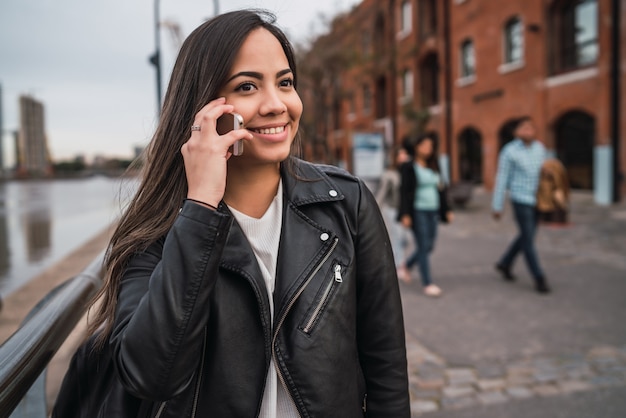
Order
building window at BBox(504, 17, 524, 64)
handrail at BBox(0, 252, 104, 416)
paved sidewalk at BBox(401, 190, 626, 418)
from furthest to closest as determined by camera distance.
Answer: building window at BBox(504, 17, 524, 64)
paved sidewalk at BBox(401, 190, 626, 418)
handrail at BBox(0, 252, 104, 416)

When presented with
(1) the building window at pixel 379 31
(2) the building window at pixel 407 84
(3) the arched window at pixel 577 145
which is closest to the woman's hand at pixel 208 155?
(3) the arched window at pixel 577 145

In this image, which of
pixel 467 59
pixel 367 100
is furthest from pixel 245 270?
pixel 367 100

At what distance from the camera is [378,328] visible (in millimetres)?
1619

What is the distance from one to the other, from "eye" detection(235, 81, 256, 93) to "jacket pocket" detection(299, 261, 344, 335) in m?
0.55

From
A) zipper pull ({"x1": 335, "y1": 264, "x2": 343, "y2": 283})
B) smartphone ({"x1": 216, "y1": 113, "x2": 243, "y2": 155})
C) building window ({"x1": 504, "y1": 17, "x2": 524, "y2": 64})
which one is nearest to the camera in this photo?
smartphone ({"x1": 216, "y1": 113, "x2": 243, "y2": 155})

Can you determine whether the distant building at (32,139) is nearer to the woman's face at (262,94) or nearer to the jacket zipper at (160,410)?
the woman's face at (262,94)

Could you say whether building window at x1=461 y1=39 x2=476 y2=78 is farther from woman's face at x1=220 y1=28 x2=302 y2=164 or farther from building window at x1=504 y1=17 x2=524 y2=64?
woman's face at x1=220 y1=28 x2=302 y2=164

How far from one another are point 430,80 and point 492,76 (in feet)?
19.4

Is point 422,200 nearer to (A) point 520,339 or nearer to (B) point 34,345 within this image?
(A) point 520,339

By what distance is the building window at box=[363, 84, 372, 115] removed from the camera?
3488cm

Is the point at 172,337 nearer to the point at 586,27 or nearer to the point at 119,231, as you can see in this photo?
the point at 119,231

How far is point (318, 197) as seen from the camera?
1592mm

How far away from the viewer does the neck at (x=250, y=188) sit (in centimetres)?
158

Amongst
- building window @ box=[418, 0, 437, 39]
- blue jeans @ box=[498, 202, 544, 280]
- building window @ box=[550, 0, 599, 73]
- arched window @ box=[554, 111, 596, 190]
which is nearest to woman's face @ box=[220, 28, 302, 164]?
blue jeans @ box=[498, 202, 544, 280]
